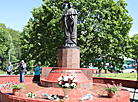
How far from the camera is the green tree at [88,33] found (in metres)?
19.0

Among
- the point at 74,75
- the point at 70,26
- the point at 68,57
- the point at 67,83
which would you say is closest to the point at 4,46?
the point at 70,26

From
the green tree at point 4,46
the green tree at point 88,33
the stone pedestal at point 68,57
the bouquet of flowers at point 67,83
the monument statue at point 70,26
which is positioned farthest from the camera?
the green tree at point 4,46

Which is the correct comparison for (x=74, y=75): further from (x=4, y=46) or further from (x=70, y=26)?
(x=4, y=46)

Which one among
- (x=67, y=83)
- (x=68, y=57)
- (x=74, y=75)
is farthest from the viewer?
(x=68, y=57)

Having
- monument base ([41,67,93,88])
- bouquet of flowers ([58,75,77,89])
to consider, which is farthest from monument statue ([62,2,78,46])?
bouquet of flowers ([58,75,77,89])

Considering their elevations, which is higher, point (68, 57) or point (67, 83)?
point (68, 57)

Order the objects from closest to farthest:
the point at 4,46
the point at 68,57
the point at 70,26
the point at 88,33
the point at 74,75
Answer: the point at 74,75, the point at 68,57, the point at 70,26, the point at 88,33, the point at 4,46

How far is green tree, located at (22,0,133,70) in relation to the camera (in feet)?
62.3

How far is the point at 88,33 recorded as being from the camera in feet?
62.4

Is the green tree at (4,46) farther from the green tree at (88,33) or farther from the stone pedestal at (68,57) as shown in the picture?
the stone pedestal at (68,57)

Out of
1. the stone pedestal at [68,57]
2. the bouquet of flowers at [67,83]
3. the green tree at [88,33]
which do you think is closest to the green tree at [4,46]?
the green tree at [88,33]

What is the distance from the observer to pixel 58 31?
64.2 ft

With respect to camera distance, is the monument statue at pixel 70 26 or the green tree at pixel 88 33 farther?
the green tree at pixel 88 33

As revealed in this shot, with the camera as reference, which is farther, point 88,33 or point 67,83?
point 88,33
